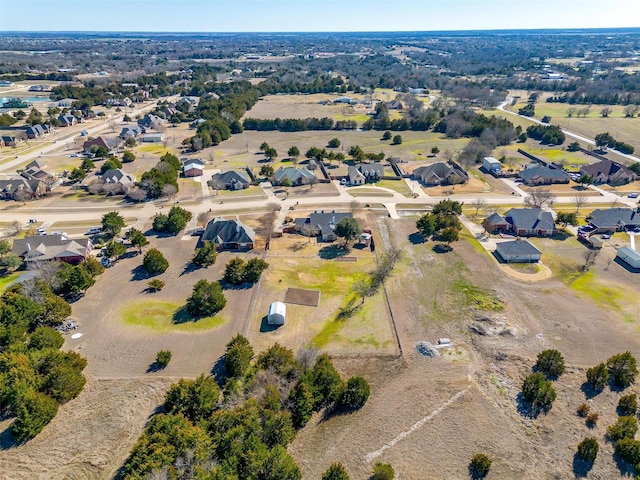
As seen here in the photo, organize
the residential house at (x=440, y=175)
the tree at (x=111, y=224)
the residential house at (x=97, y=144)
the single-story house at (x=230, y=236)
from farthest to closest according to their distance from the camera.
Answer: the residential house at (x=97, y=144) → the residential house at (x=440, y=175) → the tree at (x=111, y=224) → the single-story house at (x=230, y=236)

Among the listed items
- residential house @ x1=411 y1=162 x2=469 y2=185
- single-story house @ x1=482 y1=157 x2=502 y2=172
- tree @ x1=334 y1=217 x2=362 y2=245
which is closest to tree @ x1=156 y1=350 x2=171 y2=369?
tree @ x1=334 y1=217 x2=362 y2=245

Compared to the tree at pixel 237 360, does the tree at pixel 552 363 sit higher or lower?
lower

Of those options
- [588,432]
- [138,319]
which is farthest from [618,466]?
[138,319]

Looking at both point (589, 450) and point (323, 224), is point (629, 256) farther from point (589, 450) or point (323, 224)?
point (323, 224)

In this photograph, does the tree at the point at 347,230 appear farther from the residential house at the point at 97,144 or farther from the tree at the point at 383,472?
the residential house at the point at 97,144

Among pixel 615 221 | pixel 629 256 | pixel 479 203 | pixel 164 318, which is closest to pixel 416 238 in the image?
pixel 479 203

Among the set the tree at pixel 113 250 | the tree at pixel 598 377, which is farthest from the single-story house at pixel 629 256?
the tree at pixel 113 250

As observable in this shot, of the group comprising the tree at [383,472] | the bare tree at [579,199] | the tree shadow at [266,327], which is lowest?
the bare tree at [579,199]
